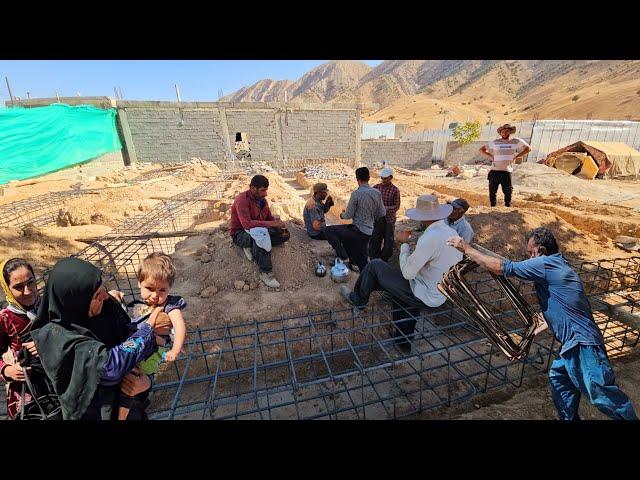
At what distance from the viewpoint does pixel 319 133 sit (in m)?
19.9

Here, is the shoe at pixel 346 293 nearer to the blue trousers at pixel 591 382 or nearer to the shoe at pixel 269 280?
the shoe at pixel 269 280

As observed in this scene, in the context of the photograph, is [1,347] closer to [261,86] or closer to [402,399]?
[402,399]

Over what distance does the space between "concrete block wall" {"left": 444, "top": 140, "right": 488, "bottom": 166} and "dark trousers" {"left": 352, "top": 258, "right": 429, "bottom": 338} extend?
956 inches

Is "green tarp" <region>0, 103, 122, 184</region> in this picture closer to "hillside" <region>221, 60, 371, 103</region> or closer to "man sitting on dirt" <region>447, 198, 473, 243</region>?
"man sitting on dirt" <region>447, 198, 473, 243</region>

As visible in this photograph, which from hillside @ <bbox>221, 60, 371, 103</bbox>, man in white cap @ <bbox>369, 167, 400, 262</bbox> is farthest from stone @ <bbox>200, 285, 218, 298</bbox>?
hillside @ <bbox>221, 60, 371, 103</bbox>

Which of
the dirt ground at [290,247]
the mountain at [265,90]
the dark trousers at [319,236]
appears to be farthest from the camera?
the mountain at [265,90]

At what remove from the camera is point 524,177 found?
46.2 feet

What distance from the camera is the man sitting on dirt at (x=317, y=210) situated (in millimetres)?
5395

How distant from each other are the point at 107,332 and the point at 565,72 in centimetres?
7536

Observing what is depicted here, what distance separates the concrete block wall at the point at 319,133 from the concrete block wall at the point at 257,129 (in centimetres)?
72

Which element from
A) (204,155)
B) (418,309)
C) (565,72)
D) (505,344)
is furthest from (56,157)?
(565,72)

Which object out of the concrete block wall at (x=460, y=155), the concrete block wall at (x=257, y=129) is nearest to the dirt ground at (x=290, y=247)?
the concrete block wall at (x=257, y=129)

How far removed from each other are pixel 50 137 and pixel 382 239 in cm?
1719

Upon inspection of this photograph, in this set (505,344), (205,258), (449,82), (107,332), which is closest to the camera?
(107,332)
